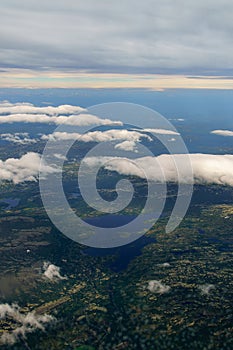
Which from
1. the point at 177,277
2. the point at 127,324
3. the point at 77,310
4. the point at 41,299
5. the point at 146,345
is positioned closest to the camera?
the point at 146,345

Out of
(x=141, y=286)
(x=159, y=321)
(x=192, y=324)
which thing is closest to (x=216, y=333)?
(x=192, y=324)

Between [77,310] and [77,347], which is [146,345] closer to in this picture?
[77,347]

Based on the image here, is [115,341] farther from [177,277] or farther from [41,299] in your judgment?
[177,277]

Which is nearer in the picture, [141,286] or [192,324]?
[192,324]

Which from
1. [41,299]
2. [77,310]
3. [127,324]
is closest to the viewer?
[127,324]

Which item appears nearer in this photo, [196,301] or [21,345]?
[21,345]

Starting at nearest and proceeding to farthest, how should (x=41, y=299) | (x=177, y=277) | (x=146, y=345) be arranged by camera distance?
(x=146, y=345) < (x=41, y=299) < (x=177, y=277)

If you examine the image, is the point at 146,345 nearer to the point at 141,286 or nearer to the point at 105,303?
the point at 105,303

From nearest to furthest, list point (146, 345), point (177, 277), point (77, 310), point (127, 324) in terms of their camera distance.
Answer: point (146, 345), point (127, 324), point (77, 310), point (177, 277)

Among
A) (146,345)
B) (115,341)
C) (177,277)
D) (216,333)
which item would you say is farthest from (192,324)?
(177,277)
